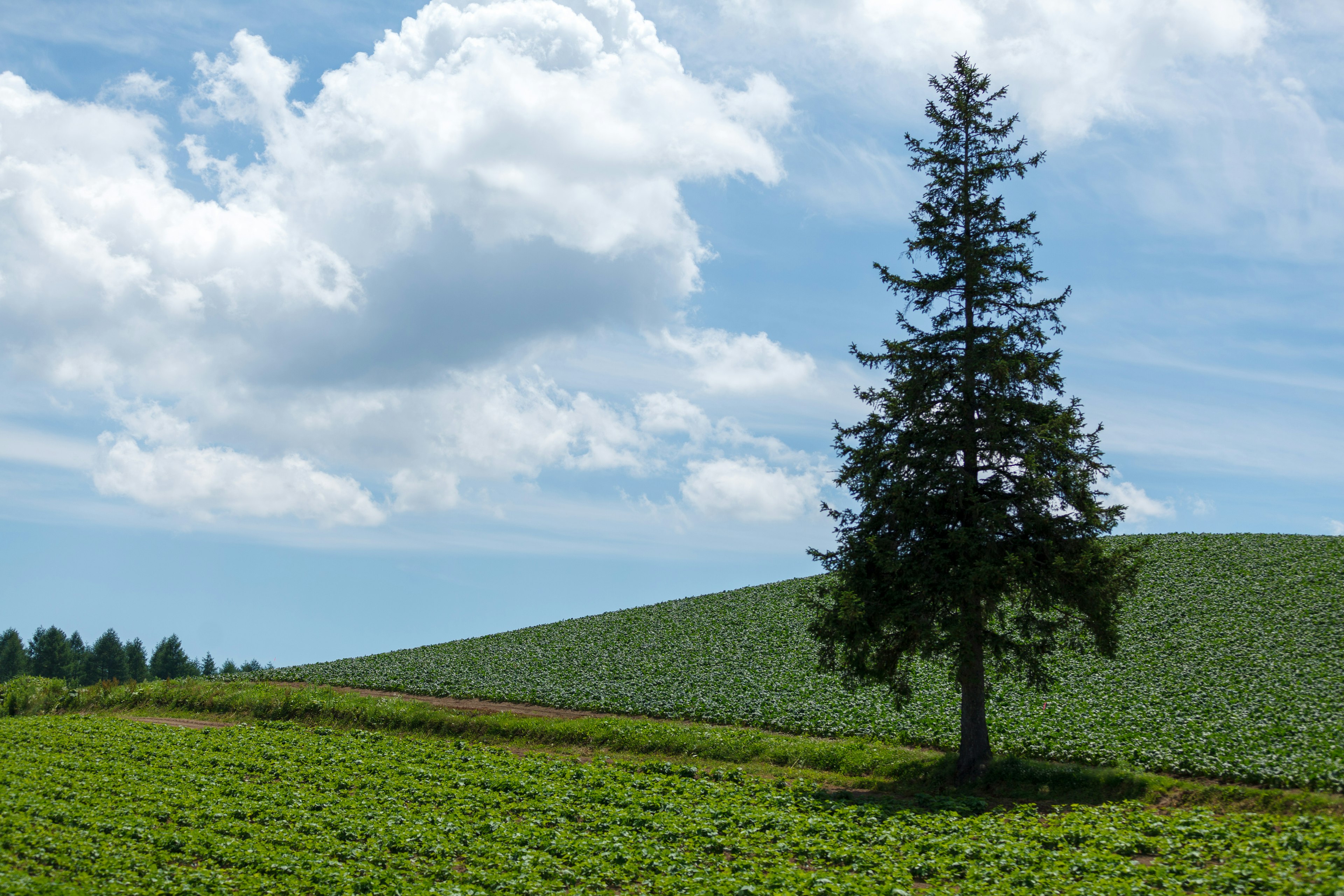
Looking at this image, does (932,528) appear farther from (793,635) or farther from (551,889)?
(793,635)

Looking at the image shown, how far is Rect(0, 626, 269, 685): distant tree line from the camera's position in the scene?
4262 inches

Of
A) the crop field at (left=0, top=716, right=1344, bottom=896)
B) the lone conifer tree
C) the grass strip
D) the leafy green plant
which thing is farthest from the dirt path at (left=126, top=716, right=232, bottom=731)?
the lone conifer tree

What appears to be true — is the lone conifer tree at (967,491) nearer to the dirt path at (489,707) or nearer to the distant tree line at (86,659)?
the dirt path at (489,707)

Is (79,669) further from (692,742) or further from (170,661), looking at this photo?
(692,742)

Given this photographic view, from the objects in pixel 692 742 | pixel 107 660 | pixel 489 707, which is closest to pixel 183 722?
pixel 489 707

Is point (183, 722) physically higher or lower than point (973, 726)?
lower

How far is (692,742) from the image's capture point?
27656 millimetres

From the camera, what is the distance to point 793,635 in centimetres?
4416

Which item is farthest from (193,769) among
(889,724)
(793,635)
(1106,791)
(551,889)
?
(793,635)

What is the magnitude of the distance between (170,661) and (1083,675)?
12890cm

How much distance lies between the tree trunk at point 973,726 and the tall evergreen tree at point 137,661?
124187 mm

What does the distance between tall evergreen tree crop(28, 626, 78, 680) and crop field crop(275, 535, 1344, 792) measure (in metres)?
86.0

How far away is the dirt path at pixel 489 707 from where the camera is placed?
111ft

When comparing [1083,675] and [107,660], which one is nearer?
[1083,675]
